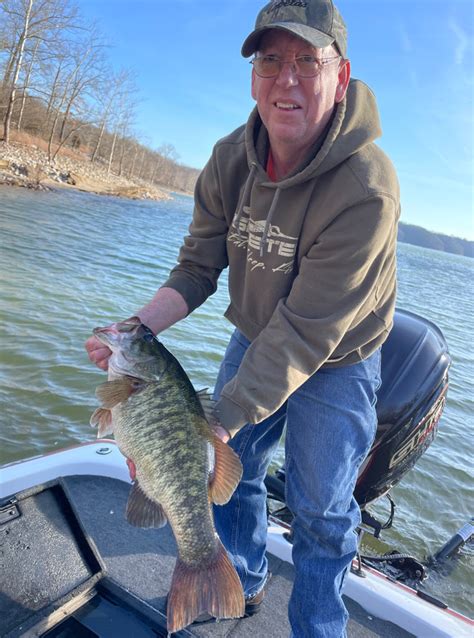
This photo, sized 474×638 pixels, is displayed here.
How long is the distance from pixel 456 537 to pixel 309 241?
346cm

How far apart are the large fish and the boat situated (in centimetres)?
59

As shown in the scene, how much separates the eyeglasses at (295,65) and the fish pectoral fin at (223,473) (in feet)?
5.83

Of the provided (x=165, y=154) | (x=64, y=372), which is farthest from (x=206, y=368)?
(x=165, y=154)

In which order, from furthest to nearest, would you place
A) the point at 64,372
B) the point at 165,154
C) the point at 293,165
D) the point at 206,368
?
1. the point at 165,154
2. the point at 206,368
3. the point at 64,372
4. the point at 293,165

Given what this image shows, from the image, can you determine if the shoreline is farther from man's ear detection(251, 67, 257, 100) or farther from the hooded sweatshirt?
the hooded sweatshirt

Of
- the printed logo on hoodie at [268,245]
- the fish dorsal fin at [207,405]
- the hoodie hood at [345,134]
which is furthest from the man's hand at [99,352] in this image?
the hoodie hood at [345,134]

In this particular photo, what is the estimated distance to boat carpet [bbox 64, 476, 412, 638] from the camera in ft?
9.74

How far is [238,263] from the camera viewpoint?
2.89m

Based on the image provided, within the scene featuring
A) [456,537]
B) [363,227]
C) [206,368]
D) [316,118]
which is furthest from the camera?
[206,368]

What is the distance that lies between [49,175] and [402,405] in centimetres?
3694

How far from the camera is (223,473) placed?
2314mm

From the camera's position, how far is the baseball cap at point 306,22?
2.24 metres

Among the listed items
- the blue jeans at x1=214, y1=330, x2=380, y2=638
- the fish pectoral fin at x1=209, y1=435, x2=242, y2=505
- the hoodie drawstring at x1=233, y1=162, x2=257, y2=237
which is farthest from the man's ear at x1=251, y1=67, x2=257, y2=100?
the fish pectoral fin at x1=209, y1=435, x2=242, y2=505

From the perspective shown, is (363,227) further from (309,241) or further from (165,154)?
(165,154)
